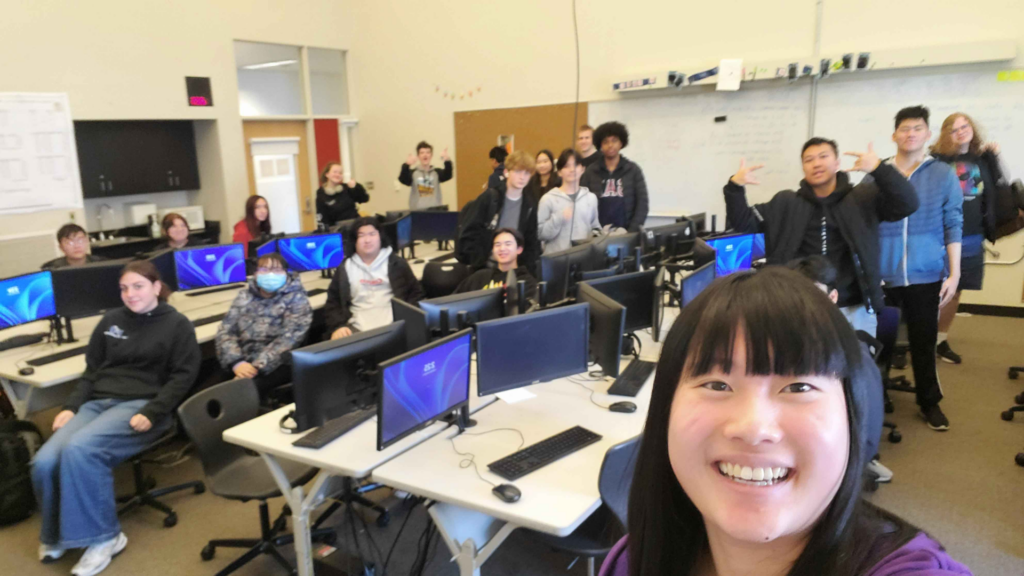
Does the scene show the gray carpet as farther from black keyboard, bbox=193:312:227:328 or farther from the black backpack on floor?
black keyboard, bbox=193:312:227:328

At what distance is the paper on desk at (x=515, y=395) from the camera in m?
2.77

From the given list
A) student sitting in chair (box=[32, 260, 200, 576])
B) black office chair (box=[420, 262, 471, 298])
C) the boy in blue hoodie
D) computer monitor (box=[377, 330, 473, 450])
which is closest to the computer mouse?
Result: computer monitor (box=[377, 330, 473, 450])

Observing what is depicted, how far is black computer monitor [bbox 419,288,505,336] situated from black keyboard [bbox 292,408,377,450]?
1.45 feet

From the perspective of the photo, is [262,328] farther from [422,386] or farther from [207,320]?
[422,386]

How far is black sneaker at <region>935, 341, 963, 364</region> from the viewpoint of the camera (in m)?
4.76

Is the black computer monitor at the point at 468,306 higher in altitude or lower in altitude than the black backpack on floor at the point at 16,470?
higher

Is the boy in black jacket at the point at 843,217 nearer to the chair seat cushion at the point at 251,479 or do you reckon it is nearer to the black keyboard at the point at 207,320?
the chair seat cushion at the point at 251,479

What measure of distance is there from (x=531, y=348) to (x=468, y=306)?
0.40 metres

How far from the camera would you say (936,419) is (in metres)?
3.72

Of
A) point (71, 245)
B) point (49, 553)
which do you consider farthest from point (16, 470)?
point (71, 245)

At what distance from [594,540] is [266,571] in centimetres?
153

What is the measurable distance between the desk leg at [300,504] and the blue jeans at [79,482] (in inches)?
38.2

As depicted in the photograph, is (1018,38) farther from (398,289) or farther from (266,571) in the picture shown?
(266,571)

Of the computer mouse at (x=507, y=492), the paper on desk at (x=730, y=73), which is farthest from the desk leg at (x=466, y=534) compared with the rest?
the paper on desk at (x=730, y=73)
